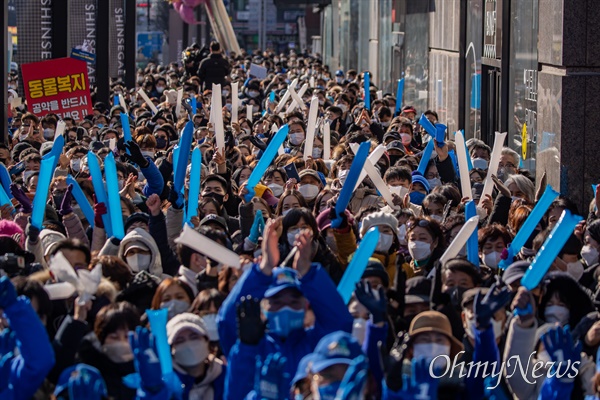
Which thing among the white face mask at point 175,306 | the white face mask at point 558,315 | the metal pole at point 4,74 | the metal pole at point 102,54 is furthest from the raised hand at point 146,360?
the metal pole at point 102,54

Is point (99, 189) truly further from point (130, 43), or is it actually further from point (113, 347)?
point (130, 43)

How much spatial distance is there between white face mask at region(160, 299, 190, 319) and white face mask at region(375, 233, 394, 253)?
5.69 ft

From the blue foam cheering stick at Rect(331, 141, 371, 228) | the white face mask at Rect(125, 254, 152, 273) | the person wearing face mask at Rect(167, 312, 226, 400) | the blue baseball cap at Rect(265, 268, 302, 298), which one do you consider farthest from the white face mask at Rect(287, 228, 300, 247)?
the person wearing face mask at Rect(167, 312, 226, 400)

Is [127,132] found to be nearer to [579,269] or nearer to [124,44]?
[579,269]

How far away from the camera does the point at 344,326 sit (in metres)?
5.73

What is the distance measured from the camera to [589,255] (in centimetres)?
790

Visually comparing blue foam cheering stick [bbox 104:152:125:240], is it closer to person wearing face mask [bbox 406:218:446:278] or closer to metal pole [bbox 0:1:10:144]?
person wearing face mask [bbox 406:218:446:278]

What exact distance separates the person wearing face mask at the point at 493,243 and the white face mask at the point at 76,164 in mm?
5715

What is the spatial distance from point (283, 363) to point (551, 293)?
6.00ft

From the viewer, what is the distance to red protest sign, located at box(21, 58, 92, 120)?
58.3 feet

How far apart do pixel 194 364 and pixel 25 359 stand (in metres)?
0.69

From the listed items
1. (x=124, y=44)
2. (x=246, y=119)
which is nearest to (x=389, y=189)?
(x=246, y=119)

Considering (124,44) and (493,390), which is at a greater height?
(124,44)

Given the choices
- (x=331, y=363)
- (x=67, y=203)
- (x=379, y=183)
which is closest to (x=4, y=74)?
(x=67, y=203)
